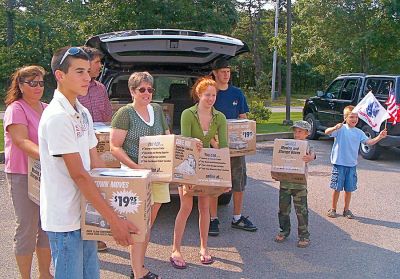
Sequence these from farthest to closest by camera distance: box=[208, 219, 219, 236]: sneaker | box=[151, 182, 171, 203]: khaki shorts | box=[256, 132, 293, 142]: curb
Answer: box=[256, 132, 293, 142]: curb → box=[208, 219, 219, 236]: sneaker → box=[151, 182, 171, 203]: khaki shorts

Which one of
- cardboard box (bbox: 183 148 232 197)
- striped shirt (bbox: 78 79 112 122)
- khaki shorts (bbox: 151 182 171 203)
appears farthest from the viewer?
striped shirt (bbox: 78 79 112 122)

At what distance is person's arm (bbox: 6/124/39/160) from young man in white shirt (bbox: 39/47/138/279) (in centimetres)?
94

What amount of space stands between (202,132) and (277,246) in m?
1.61

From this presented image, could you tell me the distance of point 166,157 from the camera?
3674 mm

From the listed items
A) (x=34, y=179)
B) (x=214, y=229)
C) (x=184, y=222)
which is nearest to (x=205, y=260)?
(x=184, y=222)

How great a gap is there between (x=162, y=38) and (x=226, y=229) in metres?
2.39

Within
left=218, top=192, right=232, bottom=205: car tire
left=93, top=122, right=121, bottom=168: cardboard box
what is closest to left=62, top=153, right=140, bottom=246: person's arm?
left=93, top=122, right=121, bottom=168: cardboard box

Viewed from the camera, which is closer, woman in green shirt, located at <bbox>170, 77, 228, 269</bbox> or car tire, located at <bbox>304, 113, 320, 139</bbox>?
woman in green shirt, located at <bbox>170, 77, 228, 269</bbox>

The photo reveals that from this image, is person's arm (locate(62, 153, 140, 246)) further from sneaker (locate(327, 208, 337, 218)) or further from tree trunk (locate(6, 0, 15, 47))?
tree trunk (locate(6, 0, 15, 47))

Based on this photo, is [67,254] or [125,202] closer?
[67,254]

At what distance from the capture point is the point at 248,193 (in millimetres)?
7262

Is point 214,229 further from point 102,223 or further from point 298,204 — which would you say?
point 102,223

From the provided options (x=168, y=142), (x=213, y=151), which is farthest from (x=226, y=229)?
(x=168, y=142)

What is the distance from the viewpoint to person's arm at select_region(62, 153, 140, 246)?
242cm
